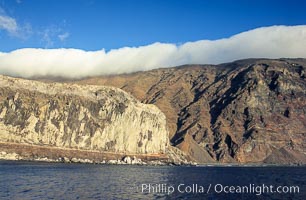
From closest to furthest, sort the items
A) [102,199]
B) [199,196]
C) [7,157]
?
[102,199] < [199,196] < [7,157]

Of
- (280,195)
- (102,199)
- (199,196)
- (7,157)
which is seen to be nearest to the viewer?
(102,199)

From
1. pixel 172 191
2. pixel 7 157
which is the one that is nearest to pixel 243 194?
pixel 172 191

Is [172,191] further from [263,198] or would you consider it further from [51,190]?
[51,190]

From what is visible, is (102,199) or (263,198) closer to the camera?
(102,199)

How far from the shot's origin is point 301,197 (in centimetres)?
7400

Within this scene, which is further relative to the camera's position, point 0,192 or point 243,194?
point 243,194

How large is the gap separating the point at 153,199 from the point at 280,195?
25.4 metres

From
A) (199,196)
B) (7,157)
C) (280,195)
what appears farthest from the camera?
(7,157)

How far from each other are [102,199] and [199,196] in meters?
17.4

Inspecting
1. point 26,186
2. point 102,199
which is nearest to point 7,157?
point 26,186

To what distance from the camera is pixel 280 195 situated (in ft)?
254

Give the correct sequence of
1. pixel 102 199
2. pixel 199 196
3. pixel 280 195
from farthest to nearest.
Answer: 1. pixel 280 195
2. pixel 199 196
3. pixel 102 199

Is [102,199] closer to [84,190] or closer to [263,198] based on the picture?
[84,190]

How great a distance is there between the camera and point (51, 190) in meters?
73.4
